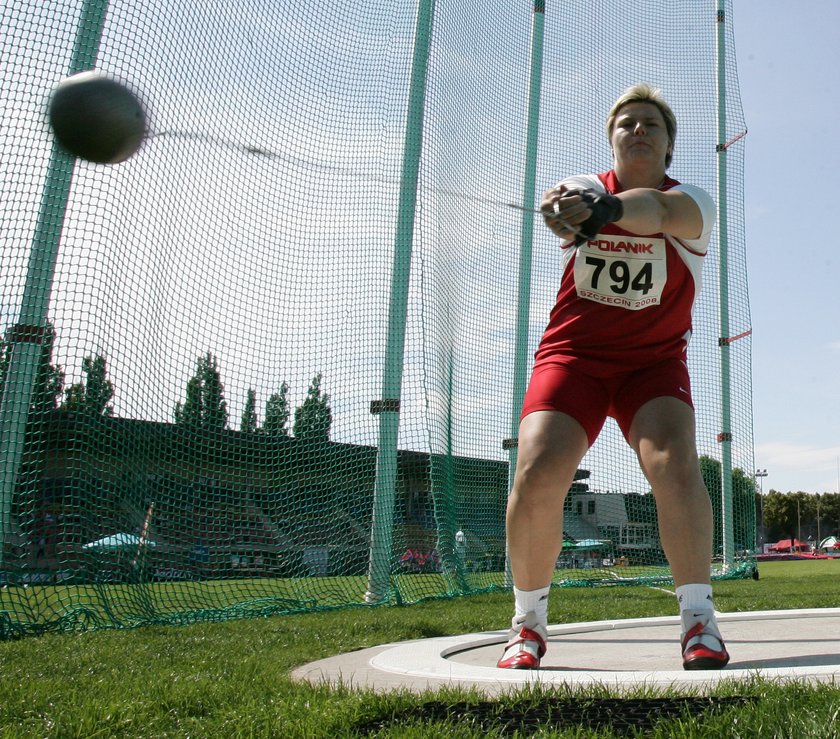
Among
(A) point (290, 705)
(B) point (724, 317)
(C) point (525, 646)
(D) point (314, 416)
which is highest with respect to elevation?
(B) point (724, 317)

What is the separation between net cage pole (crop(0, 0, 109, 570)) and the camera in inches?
188

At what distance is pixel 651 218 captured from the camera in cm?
279

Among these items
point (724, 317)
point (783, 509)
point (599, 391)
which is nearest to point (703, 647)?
point (599, 391)

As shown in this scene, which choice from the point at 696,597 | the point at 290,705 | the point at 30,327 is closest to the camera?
the point at 290,705

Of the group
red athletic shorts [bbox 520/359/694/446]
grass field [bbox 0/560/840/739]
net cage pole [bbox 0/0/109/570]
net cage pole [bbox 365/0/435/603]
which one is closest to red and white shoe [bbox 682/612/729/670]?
grass field [bbox 0/560/840/739]

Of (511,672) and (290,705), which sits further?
(511,672)

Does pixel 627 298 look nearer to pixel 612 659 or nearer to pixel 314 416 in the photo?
pixel 612 659

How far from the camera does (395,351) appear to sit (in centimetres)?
718

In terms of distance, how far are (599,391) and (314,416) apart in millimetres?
4240

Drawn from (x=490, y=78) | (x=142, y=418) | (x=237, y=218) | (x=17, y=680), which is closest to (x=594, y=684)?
(x=17, y=680)

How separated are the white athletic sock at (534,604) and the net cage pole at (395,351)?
161 inches

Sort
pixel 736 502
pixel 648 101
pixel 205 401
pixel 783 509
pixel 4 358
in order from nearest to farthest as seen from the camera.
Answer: pixel 648 101, pixel 4 358, pixel 205 401, pixel 736 502, pixel 783 509

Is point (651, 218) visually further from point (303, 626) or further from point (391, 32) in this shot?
point (391, 32)

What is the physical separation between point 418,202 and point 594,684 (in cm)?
576
